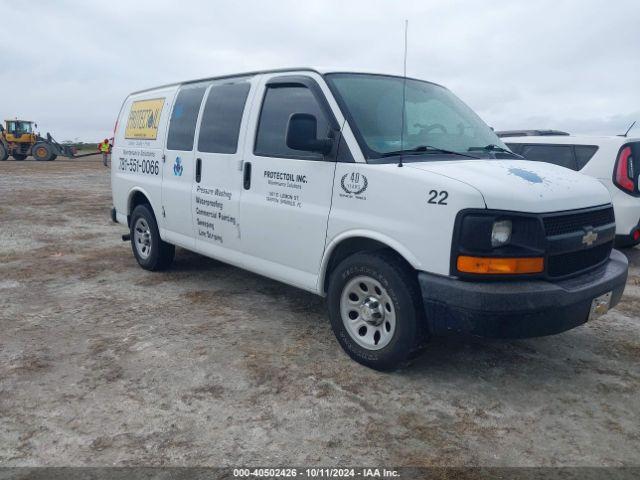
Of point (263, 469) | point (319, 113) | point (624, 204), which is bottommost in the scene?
point (263, 469)

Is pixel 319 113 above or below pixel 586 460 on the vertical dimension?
above

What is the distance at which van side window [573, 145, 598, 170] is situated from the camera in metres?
7.19

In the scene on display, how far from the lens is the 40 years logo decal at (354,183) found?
12.3ft

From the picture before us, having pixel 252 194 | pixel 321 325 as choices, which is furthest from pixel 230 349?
pixel 252 194

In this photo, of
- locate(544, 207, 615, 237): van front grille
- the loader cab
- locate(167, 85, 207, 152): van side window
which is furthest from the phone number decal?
the loader cab

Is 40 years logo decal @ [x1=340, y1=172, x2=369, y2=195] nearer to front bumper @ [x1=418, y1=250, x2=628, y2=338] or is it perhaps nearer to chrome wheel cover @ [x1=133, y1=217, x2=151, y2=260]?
front bumper @ [x1=418, y1=250, x2=628, y2=338]

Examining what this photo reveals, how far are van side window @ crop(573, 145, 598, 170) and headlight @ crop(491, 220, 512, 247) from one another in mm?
4641

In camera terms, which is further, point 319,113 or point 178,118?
point 178,118

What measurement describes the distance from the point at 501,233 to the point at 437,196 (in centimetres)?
44

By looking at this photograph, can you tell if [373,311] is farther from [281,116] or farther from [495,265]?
[281,116]

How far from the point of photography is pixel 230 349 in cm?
424

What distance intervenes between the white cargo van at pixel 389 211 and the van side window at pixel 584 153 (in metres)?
3.13

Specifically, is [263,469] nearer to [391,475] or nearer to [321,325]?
[391,475]

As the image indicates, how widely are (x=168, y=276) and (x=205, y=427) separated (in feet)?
11.4
